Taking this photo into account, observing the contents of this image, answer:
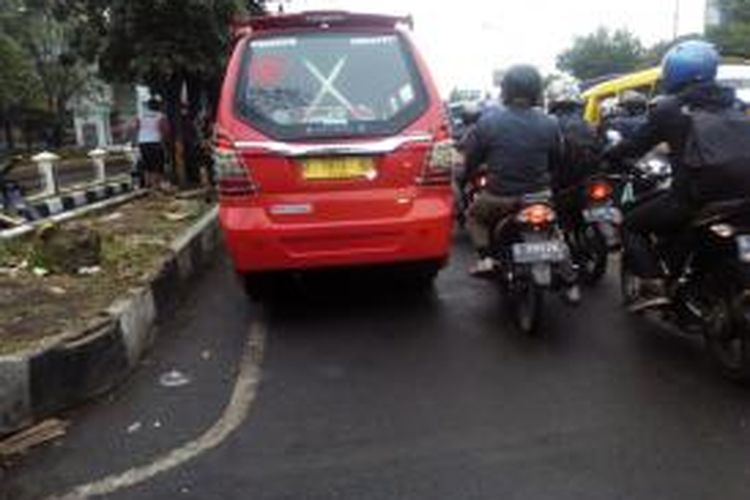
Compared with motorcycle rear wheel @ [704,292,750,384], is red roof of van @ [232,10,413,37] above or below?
above

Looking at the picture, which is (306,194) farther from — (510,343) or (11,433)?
(11,433)

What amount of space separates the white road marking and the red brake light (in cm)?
288

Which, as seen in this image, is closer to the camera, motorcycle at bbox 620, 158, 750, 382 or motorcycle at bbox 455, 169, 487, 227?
motorcycle at bbox 620, 158, 750, 382

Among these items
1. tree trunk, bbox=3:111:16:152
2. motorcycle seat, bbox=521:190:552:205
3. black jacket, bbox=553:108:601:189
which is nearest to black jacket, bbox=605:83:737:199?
motorcycle seat, bbox=521:190:552:205

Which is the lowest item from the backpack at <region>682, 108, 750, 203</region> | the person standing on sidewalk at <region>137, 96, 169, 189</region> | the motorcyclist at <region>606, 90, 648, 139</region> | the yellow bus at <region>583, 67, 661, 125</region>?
the person standing on sidewalk at <region>137, 96, 169, 189</region>

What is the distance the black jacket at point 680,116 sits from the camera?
636cm

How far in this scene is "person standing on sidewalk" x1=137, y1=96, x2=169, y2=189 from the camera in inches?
734

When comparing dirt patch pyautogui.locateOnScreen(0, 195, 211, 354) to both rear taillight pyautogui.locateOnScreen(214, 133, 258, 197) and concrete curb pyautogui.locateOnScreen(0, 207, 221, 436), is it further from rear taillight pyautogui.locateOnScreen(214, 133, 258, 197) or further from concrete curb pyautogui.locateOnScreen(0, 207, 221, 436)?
rear taillight pyautogui.locateOnScreen(214, 133, 258, 197)

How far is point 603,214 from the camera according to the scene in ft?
27.7

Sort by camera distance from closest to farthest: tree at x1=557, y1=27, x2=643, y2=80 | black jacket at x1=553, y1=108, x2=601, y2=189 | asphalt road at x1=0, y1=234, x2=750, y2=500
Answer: asphalt road at x1=0, y1=234, x2=750, y2=500 < black jacket at x1=553, y1=108, x2=601, y2=189 < tree at x1=557, y1=27, x2=643, y2=80

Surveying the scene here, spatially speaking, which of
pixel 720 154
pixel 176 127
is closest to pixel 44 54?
pixel 176 127

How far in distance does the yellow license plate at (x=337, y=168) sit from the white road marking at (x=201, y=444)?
4.35 feet

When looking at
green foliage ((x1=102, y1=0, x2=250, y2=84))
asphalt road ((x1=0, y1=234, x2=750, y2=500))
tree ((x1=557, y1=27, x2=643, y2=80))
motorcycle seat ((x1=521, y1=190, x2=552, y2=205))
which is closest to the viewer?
asphalt road ((x1=0, y1=234, x2=750, y2=500))

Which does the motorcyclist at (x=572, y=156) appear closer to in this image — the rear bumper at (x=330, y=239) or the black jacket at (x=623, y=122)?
the black jacket at (x=623, y=122)
